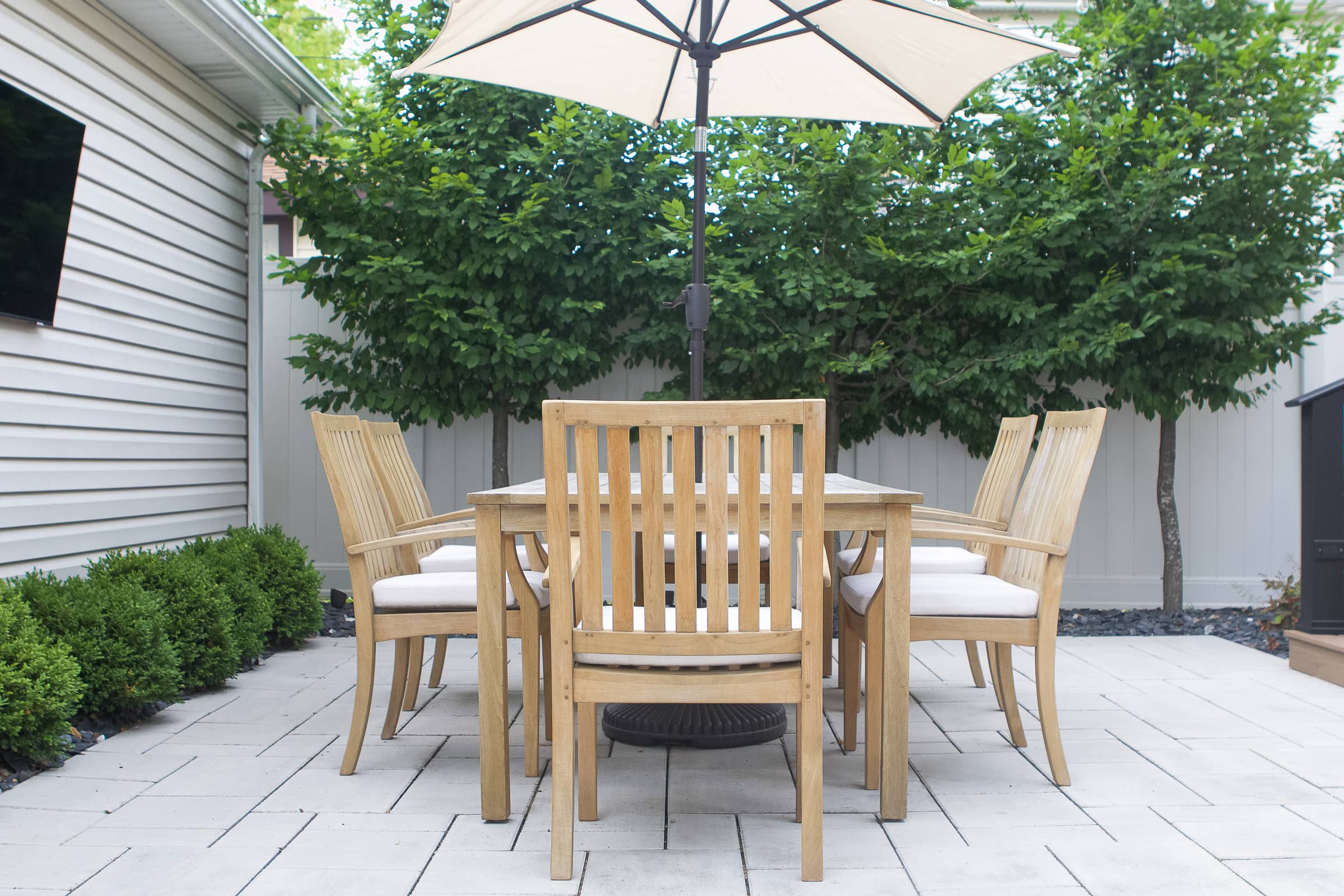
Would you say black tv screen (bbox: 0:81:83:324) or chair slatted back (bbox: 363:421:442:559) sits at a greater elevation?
black tv screen (bbox: 0:81:83:324)

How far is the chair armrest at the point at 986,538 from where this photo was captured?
8.16 ft

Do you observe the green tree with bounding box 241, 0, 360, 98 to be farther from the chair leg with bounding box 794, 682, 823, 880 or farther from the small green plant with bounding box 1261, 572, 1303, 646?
the chair leg with bounding box 794, 682, 823, 880

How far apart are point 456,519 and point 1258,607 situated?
4.46 metres

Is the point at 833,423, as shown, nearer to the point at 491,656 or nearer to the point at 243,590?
the point at 243,590

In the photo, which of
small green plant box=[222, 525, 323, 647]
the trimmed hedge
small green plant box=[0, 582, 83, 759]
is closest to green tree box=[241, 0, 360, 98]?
small green plant box=[222, 525, 323, 647]

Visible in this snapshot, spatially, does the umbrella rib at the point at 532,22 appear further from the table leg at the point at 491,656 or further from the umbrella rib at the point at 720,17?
the table leg at the point at 491,656

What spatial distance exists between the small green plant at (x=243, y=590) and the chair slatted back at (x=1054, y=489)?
276 cm

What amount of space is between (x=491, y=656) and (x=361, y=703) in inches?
20.3

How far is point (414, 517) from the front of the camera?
3.42 m

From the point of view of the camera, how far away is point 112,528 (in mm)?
4031

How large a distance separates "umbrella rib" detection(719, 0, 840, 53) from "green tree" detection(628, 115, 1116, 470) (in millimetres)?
1376

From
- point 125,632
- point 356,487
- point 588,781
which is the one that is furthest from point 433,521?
point 588,781

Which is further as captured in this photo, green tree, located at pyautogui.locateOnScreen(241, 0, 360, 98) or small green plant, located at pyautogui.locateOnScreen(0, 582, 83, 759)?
green tree, located at pyautogui.locateOnScreen(241, 0, 360, 98)

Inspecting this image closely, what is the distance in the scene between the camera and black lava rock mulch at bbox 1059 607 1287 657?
15.6ft
